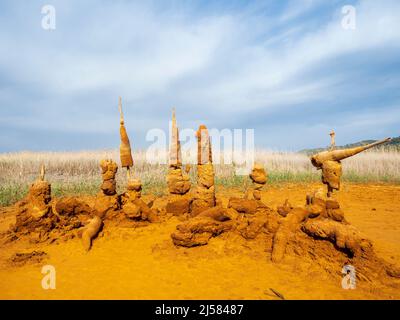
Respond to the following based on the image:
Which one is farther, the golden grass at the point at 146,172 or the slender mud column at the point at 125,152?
the golden grass at the point at 146,172

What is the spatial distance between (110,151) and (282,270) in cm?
2151

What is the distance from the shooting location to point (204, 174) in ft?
20.8

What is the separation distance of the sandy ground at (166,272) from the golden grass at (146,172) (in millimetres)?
6696

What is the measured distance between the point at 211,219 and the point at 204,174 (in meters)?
1.15

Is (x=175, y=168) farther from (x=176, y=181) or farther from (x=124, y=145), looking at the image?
(x=124, y=145)

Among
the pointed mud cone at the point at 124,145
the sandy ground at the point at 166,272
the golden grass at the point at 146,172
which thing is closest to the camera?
the sandy ground at the point at 166,272

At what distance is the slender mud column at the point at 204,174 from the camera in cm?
627

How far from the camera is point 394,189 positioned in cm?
1313

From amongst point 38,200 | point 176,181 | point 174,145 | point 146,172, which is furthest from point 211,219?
point 146,172

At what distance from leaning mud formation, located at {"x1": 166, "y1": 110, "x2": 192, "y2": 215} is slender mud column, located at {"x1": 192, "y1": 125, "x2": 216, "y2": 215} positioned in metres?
0.30

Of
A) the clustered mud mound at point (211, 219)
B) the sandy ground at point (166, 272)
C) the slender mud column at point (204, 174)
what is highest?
the slender mud column at point (204, 174)

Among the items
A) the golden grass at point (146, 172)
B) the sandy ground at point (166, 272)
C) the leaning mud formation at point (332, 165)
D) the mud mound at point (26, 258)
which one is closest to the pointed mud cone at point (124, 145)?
the sandy ground at point (166, 272)

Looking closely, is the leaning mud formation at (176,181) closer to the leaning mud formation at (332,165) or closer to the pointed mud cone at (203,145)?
the pointed mud cone at (203,145)

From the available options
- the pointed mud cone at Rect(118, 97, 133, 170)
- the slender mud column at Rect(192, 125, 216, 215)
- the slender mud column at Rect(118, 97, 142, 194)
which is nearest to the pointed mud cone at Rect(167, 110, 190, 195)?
the slender mud column at Rect(192, 125, 216, 215)
